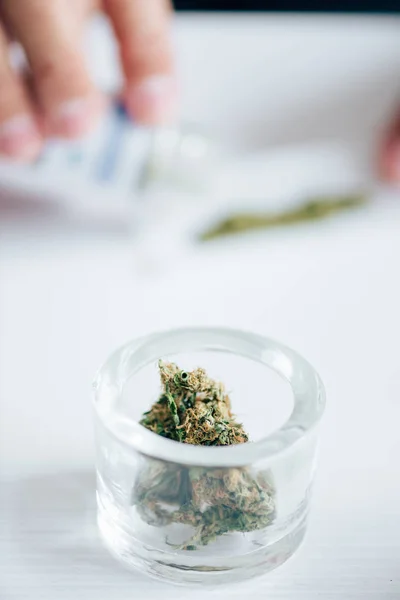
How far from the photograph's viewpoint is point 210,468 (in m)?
0.39

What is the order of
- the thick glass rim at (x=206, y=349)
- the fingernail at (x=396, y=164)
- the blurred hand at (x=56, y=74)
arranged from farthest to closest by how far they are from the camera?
the fingernail at (x=396, y=164) → the blurred hand at (x=56, y=74) → the thick glass rim at (x=206, y=349)

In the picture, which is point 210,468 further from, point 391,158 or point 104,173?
point 391,158

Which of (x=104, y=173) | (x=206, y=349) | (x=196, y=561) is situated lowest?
(x=196, y=561)

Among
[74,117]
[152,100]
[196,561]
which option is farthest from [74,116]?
[196,561]

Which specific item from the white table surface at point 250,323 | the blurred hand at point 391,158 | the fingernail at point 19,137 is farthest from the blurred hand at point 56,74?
the blurred hand at point 391,158

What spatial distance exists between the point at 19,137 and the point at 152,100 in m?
0.16

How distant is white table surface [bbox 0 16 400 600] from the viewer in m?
0.45

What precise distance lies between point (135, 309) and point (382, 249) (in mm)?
273

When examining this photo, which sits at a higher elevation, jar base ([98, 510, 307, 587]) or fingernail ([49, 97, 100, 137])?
fingernail ([49, 97, 100, 137])

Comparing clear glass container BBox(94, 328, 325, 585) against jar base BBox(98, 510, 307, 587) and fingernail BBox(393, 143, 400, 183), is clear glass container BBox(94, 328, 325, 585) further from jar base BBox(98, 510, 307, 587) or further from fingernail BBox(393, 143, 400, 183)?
fingernail BBox(393, 143, 400, 183)

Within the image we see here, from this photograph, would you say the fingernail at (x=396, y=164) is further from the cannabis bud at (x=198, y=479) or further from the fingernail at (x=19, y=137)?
the cannabis bud at (x=198, y=479)

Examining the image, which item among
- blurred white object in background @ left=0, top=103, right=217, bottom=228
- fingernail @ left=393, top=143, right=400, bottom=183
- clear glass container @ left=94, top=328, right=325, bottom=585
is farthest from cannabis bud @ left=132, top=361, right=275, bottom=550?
fingernail @ left=393, top=143, right=400, bottom=183

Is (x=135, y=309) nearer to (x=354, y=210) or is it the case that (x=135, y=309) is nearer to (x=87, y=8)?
(x=354, y=210)

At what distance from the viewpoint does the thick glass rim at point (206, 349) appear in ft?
1.27
